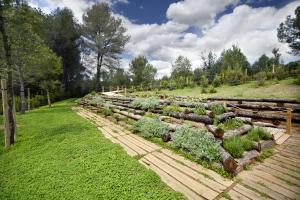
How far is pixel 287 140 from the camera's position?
5.47 metres

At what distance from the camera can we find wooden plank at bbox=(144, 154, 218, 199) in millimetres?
3207

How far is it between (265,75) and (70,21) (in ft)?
99.1

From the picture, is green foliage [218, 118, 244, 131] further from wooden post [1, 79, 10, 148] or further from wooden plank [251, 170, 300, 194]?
wooden post [1, 79, 10, 148]

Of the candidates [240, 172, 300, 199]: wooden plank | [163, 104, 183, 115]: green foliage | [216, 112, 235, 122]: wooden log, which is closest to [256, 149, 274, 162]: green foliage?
[240, 172, 300, 199]: wooden plank

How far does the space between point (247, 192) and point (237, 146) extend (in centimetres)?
Result: 130

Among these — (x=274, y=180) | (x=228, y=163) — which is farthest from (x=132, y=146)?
(x=274, y=180)

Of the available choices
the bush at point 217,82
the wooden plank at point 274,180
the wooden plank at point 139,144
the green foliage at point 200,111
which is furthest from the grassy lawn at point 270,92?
the wooden plank at point 139,144

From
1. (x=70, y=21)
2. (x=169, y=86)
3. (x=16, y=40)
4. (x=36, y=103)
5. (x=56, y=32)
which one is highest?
(x=70, y=21)

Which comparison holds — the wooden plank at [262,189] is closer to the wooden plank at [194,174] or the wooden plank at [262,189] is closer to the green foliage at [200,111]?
the wooden plank at [194,174]

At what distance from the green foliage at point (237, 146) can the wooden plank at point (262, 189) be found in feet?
2.59

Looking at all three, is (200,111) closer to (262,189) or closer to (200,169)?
(200,169)

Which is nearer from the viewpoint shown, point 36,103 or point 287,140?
point 287,140

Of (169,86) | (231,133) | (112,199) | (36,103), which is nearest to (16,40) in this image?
(112,199)

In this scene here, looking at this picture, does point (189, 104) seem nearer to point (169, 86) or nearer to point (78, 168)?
point (78, 168)
